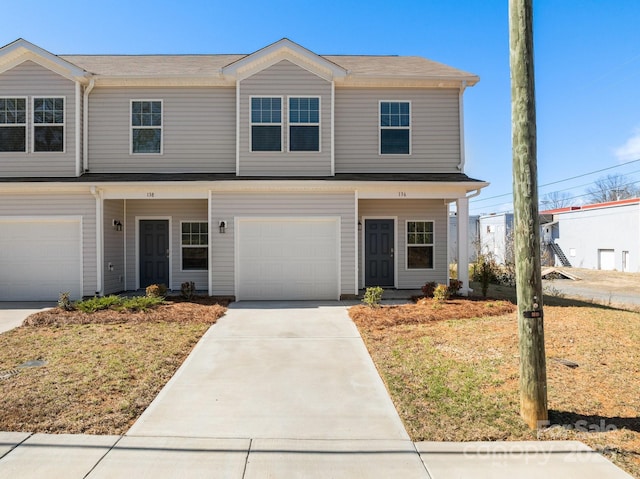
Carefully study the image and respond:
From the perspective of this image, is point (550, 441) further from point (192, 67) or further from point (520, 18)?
point (192, 67)

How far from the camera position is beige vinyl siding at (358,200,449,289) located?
12.4 meters

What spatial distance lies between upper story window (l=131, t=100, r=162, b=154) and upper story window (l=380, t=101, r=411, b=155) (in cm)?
657

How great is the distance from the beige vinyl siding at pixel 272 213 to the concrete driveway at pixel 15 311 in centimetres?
410

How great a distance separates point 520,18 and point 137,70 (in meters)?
11.1

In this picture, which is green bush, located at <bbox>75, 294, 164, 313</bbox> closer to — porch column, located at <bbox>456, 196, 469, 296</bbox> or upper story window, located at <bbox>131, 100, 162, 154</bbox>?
upper story window, located at <bbox>131, 100, 162, 154</bbox>

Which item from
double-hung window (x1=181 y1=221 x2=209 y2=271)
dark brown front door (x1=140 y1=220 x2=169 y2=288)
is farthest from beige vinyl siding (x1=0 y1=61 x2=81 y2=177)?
double-hung window (x1=181 y1=221 x2=209 y2=271)

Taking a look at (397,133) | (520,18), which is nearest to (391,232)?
(397,133)

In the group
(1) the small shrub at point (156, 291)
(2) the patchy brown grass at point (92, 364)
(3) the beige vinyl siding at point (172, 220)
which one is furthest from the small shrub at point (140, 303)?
(3) the beige vinyl siding at point (172, 220)

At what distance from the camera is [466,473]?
121 inches

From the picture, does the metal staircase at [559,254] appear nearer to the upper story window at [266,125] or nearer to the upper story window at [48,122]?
the upper story window at [266,125]

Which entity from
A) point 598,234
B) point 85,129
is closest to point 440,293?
point 85,129

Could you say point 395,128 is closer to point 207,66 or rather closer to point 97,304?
point 207,66

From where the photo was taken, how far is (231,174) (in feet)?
36.7

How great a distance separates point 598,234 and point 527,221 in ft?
95.2
